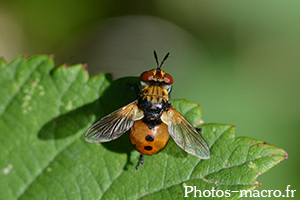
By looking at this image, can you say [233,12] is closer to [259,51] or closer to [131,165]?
[259,51]

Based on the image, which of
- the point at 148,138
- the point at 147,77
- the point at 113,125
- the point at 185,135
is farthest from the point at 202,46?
the point at 148,138

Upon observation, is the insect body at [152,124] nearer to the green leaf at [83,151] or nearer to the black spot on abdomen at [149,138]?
the black spot on abdomen at [149,138]

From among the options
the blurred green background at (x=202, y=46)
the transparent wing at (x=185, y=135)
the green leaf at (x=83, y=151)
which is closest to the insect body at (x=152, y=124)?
the transparent wing at (x=185, y=135)

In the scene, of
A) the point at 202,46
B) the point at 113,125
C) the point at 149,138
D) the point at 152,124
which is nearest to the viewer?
the point at 149,138

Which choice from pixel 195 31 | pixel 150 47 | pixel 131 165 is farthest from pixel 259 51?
pixel 131 165

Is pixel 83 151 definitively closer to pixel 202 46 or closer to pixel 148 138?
pixel 148 138

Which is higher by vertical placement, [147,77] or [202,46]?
[202,46]
